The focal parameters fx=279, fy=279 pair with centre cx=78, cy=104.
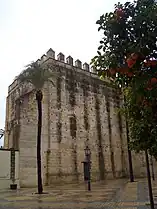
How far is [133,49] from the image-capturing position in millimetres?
4332

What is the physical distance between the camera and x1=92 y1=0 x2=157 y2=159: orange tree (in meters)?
4.34

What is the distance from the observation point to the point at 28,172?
27.7 m

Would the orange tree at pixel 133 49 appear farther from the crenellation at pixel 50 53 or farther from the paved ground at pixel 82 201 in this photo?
the crenellation at pixel 50 53

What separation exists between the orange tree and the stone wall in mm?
21691

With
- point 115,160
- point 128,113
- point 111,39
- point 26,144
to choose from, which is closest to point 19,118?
point 26,144

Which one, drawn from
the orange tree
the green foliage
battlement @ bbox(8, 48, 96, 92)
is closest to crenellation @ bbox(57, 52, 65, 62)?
battlement @ bbox(8, 48, 96, 92)

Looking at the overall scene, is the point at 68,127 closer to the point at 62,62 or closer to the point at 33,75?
the point at 62,62

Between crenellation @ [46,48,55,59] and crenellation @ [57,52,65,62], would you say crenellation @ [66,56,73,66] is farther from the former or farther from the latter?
crenellation @ [46,48,55,59]

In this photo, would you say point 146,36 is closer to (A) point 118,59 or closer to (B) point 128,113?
(A) point 118,59

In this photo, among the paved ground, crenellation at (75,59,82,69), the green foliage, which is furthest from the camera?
crenellation at (75,59,82,69)

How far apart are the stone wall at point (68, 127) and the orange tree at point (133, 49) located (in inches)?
854

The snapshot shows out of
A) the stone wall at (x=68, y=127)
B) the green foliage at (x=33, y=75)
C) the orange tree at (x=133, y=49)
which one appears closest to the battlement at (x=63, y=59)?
the stone wall at (x=68, y=127)

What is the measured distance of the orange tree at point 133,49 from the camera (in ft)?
14.3

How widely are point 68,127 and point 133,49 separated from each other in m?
28.0
